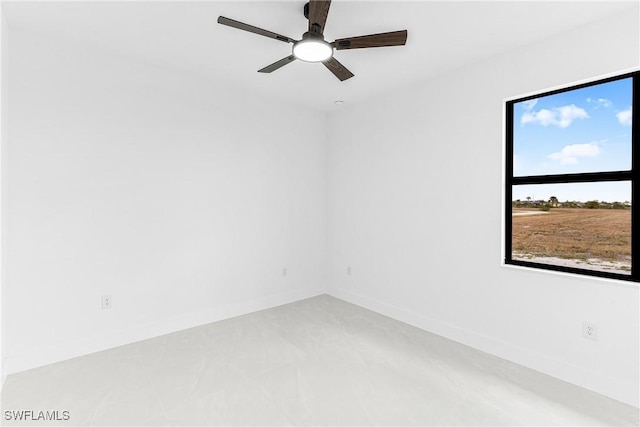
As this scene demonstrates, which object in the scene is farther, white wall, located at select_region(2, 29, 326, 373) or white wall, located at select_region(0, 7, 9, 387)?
white wall, located at select_region(2, 29, 326, 373)

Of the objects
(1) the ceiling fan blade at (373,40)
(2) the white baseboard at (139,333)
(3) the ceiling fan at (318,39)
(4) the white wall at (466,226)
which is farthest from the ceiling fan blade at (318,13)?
(2) the white baseboard at (139,333)

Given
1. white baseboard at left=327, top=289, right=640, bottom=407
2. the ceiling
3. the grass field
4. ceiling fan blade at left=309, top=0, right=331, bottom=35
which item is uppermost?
the ceiling

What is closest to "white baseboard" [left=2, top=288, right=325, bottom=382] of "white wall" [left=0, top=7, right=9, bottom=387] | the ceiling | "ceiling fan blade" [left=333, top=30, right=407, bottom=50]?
"white wall" [left=0, top=7, right=9, bottom=387]

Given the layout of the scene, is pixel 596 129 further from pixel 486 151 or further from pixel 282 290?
pixel 282 290

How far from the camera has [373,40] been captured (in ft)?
6.79

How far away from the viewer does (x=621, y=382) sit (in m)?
2.09

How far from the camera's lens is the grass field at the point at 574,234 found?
2.22 meters

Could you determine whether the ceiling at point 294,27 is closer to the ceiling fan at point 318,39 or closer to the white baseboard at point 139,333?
the ceiling fan at point 318,39

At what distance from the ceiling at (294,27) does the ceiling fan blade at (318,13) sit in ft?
0.73

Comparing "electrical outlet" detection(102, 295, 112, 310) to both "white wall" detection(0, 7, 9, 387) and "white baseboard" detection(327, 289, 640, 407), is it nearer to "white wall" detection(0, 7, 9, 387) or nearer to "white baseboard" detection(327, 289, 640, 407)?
"white wall" detection(0, 7, 9, 387)

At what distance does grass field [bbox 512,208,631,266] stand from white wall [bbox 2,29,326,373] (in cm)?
251

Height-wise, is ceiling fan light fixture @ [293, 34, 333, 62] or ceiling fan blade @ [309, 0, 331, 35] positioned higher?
ceiling fan blade @ [309, 0, 331, 35]

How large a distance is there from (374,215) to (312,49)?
213cm

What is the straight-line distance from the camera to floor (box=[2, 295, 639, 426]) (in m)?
1.91
